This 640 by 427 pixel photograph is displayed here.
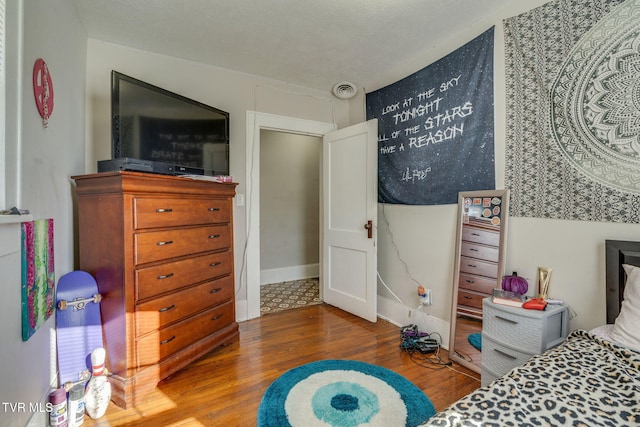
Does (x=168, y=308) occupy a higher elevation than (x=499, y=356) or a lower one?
higher

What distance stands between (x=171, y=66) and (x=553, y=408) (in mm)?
3209

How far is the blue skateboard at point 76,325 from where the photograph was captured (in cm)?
163

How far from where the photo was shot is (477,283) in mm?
2092

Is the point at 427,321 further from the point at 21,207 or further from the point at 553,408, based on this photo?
the point at 21,207

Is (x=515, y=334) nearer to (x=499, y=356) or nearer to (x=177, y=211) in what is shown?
(x=499, y=356)

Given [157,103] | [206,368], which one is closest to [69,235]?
[157,103]

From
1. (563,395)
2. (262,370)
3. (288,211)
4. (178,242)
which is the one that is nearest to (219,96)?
→ (178,242)

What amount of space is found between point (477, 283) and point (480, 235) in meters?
0.33

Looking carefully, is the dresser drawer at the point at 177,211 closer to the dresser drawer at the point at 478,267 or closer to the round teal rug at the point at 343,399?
the round teal rug at the point at 343,399

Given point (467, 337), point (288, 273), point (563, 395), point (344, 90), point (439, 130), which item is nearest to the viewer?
point (563, 395)

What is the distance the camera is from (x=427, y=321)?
251 cm

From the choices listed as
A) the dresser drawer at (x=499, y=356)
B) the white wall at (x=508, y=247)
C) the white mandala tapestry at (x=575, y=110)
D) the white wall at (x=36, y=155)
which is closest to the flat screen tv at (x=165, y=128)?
the white wall at (x=36, y=155)

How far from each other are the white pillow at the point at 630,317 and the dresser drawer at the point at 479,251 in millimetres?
671

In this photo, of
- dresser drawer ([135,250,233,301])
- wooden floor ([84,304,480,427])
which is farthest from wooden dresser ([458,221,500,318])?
dresser drawer ([135,250,233,301])
